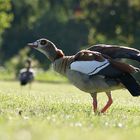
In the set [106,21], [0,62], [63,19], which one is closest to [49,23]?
[63,19]

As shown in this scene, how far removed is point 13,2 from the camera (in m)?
77.8

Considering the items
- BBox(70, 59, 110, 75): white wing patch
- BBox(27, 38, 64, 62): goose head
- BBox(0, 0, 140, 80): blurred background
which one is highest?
BBox(0, 0, 140, 80): blurred background

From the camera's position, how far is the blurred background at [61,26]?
193 feet

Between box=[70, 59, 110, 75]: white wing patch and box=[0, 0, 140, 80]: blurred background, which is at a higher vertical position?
box=[0, 0, 140, 80]: blurred background

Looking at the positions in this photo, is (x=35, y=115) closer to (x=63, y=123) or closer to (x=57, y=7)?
(x=63, y=123)

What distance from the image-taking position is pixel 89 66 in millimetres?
12977

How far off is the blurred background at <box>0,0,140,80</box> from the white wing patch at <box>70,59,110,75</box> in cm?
3273

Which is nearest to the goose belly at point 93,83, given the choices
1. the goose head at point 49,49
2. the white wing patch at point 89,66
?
the white wing patch at point 89,66

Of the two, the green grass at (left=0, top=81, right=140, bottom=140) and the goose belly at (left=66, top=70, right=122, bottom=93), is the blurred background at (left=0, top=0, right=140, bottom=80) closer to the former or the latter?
the goose belly at (left=66, top=70, right=122, bottom=93)

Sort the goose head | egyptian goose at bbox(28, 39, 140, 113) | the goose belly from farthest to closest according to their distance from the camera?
the goose head
the goose belly
egyptian goose at bbox(28, 39, 140, 113)

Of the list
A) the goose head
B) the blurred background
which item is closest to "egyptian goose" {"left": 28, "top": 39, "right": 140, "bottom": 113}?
the goose head

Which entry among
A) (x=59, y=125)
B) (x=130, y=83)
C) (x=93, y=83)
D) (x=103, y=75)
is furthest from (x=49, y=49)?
(x=59, y=125)

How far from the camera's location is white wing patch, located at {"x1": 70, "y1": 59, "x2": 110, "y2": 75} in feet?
42.2

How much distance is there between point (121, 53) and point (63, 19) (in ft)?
256
